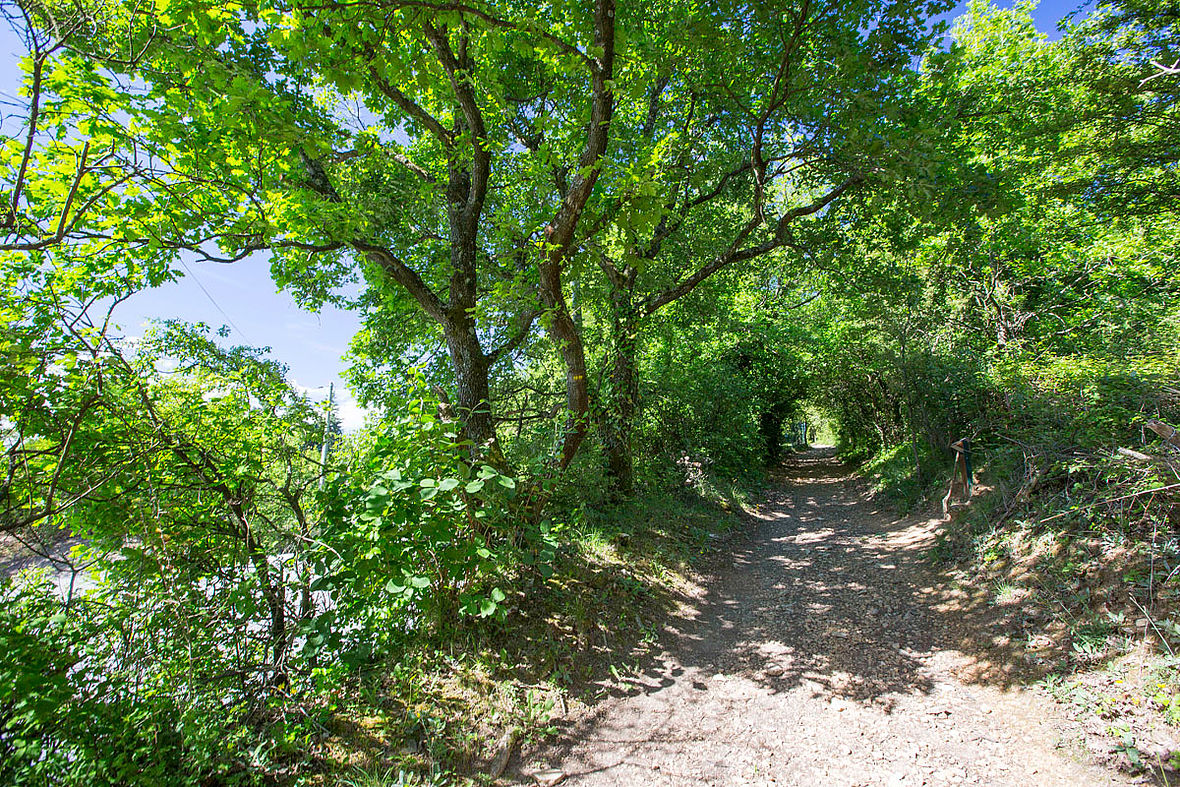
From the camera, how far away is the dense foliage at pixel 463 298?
253 cm

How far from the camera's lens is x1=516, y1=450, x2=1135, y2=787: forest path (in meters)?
3.10

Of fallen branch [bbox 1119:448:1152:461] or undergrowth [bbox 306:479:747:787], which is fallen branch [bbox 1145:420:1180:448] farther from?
undergrowth [bbox 306:479:747:787]

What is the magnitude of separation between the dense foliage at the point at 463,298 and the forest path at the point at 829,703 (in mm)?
1309

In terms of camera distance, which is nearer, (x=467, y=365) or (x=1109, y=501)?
(x=1109, y=501)

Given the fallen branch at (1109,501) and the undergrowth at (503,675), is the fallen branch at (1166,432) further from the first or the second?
the undergrowth at (503,675)

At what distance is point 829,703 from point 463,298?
528cm

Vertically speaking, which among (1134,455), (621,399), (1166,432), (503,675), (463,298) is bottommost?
(503,675)

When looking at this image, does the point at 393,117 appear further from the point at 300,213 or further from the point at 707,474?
the point at 707,474

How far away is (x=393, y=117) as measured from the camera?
727cm

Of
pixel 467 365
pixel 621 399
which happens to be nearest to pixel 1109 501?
pixel 621 399

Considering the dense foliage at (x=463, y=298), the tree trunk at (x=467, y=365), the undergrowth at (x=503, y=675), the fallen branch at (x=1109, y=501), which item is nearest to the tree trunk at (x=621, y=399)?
the dense foliage at (x=463, y=298)

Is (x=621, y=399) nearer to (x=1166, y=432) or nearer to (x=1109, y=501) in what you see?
(x=1109, y=501)

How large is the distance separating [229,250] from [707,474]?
9.76 metres

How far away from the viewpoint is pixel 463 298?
557 centimetres
